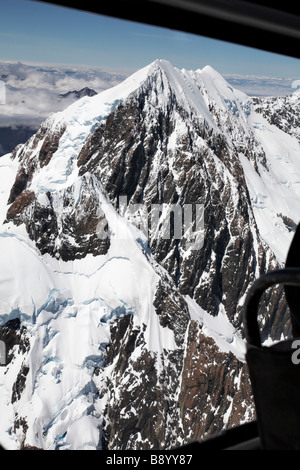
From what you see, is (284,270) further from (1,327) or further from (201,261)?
(201,261)

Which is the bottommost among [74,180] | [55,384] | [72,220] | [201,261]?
[55,384]

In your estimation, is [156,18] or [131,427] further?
[131,427]

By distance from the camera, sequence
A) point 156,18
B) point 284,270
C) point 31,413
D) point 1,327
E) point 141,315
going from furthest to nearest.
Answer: point 141,315 → point 1,327 → point 31,413 → point 156,18 → point 284,270

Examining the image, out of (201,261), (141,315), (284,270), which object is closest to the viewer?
(284,270)

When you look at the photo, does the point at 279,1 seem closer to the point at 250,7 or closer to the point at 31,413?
the point at 250,7

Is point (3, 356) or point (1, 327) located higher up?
point (1, 327)

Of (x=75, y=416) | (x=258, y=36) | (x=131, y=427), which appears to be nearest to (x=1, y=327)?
(x=75, y=416)

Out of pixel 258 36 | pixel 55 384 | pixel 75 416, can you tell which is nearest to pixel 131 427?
pixel 75 416
